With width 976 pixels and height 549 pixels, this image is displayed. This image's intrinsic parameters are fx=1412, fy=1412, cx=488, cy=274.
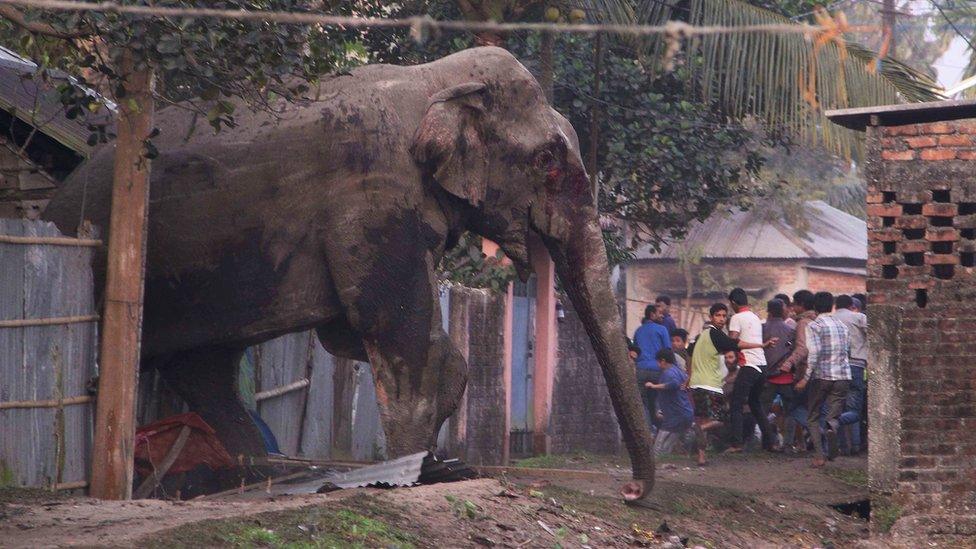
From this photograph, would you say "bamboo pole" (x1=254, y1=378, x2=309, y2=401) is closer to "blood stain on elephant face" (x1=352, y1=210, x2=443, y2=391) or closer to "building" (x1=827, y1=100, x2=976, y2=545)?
"blood stain on elephant face" (x1=352, y1=210, x2=443, y2=391)

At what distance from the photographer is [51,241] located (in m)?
7.76

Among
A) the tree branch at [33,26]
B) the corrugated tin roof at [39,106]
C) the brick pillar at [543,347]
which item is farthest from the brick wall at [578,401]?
the tree branch at [33,26]

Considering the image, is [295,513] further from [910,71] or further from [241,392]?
[910,71]

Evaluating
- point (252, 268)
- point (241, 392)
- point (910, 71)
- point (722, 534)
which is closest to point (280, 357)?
point (241, 392)

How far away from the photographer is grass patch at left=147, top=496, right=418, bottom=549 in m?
6.02

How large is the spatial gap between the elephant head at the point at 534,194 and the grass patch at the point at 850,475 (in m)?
3.14

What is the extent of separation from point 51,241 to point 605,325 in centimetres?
383

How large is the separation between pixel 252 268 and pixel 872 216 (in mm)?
4252

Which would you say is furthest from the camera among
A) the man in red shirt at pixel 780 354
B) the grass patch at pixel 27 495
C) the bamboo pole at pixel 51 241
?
the man in red shirt at pixel 780 354

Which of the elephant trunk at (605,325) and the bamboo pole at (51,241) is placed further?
the elephant trunk at (605,325)

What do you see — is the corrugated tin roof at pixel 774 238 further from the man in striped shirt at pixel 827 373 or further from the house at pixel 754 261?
the man in striped shirt at pixel 827 373

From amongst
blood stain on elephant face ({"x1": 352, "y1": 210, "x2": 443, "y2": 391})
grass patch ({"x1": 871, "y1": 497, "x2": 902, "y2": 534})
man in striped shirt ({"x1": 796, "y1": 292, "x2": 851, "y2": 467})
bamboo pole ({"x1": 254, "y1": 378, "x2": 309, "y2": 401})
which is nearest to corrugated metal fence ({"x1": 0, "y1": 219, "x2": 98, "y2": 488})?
blood stain on elephant face ({"x1": 352, "y1": 210, "x2": 443, "y2": 391})

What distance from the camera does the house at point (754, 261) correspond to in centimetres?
2791

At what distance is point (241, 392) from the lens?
1029 cm
